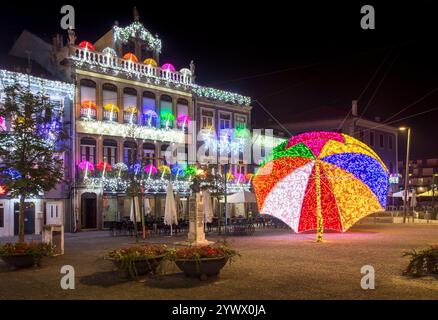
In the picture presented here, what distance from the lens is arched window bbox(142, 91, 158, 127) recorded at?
3722 centimetres

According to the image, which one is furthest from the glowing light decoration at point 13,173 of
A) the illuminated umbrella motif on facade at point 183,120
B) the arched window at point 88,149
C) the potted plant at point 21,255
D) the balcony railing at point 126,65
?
the illuminated umbrella motif on facade at point 183,120

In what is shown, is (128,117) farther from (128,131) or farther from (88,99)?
(88,99)

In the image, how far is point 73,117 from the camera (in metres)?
33.0

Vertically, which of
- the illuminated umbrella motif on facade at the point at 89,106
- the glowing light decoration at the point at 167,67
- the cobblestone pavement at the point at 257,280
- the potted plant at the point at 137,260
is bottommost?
the cobblestone pavement at the point at 257,280

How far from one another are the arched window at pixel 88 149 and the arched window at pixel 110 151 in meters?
0.84

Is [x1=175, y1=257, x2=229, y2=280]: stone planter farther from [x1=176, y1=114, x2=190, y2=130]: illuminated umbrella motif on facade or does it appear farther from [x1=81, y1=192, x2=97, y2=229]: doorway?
[x1=176, y1=114, x2=190, y2=130]: illuminated umbrella motif on facade

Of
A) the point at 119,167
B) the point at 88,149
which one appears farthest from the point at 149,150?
the point at 88,149

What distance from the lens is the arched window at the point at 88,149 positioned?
111ft

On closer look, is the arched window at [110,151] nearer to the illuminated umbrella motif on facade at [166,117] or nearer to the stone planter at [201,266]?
the illuminated umbrella motif on facade at [166,117]

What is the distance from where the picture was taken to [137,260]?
12.4 m

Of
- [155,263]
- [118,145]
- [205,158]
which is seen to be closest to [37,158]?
[155,263]

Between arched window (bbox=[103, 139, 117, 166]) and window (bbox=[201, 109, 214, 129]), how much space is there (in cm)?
888

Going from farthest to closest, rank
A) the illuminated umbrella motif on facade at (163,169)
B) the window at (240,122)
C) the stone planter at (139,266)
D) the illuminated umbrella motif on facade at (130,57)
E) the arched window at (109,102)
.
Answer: the window at (240,122), the illuminated umbrella motif on facade at (163,169), the illuminated umbrella motif on facade at (130,57), the arched window at (109,102), the stone planter at (139,266)
